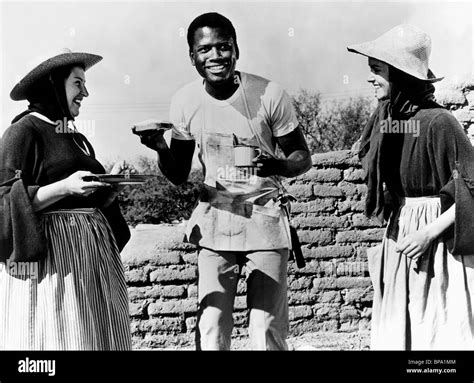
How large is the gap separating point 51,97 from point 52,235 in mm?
853

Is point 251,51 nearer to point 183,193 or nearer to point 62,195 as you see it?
point 183,193

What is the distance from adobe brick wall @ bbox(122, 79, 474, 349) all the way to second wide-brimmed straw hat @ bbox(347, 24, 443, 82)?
57 cm

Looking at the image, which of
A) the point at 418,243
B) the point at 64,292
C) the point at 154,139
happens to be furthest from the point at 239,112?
the point at 64,292

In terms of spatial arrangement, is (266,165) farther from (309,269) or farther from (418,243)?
(418,243)

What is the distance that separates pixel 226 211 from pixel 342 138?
40.6 inches

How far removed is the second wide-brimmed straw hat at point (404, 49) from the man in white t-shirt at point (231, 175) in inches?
24.3

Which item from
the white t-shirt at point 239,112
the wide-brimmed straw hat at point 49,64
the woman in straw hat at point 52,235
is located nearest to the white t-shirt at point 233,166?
the white t-shirt at point 239,112

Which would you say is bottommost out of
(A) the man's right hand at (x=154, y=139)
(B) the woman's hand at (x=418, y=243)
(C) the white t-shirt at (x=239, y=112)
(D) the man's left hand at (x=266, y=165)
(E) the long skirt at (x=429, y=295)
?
(E) the long skirt at (x=429, y=295)

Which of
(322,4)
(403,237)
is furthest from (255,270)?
(322,4)

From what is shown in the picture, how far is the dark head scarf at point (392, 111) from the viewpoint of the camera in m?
5.96

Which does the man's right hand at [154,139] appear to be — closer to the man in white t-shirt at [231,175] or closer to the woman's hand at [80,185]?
the man in white t-shirt at [231,175]

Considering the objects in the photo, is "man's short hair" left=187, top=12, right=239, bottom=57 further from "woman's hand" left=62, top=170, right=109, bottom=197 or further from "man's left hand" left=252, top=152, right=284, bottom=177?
"woman's hand" left=62, top=170, right=109, bottom=197

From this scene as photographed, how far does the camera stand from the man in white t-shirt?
589 cm

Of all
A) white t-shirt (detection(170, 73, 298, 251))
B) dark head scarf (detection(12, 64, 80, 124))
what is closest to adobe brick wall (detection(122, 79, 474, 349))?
white t-shirt (detection(170, 73, 298, 251))
